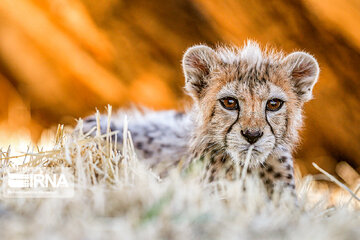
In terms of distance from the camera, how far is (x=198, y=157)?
9.30 ft

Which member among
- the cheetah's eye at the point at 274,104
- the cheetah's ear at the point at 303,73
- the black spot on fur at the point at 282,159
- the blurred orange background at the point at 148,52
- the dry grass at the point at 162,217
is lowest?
the dry grass at the point at 162,217

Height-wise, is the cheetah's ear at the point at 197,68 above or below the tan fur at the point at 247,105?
above

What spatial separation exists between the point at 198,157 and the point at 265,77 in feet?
2.01

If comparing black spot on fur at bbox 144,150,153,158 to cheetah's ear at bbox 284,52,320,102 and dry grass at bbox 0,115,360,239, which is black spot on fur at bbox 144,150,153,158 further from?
dry grass at bbox 0,115,360,239

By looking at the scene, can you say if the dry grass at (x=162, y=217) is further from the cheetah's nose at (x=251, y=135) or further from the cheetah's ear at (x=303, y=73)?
the cheetah's ear at (x=303, y=73)

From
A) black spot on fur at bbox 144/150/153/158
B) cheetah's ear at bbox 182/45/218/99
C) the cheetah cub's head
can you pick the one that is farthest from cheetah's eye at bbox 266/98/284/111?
black spot on fur at bbox 144/150/153/158

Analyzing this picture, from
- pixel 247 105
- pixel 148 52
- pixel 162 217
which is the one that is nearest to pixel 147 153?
pixel 247 105

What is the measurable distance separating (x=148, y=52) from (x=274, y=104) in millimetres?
2849

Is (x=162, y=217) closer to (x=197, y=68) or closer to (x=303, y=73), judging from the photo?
(x=197, y=68)

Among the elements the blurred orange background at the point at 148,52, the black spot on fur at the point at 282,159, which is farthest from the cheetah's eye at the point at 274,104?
the blurred orange background at the point at 148,52

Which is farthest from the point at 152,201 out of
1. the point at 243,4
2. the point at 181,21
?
the point at 181,21

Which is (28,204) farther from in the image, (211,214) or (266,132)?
(266,132)

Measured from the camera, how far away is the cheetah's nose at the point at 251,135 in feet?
8.25

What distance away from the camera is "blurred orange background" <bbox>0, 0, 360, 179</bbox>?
4.57 m
